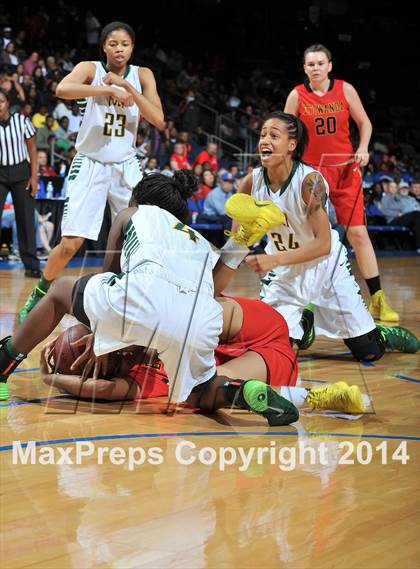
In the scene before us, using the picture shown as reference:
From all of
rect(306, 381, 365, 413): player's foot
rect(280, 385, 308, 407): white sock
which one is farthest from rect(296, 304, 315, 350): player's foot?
rect(306, 381, 365, 413): player's foot

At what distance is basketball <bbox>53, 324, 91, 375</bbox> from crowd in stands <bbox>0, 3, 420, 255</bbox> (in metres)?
6.46

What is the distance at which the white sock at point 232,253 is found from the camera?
4012mm

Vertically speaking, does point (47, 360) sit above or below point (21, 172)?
below

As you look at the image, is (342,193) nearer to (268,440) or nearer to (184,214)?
(184,214)

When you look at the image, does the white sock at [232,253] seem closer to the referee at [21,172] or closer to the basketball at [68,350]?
the basketball at [68,350]

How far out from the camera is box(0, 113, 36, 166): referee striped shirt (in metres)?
9.02

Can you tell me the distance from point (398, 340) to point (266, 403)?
7.43ft

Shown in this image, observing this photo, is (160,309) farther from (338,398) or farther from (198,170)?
(198,170)

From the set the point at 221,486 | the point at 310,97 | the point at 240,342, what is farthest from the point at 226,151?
the point at 221,486

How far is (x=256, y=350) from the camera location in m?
4.19

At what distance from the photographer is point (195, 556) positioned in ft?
7.34

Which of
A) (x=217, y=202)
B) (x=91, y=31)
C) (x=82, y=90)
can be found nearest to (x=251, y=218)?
(x=82, y=90)

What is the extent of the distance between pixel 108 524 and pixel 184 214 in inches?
72.1

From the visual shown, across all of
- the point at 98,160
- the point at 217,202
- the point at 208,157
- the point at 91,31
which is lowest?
the point at 217,202
